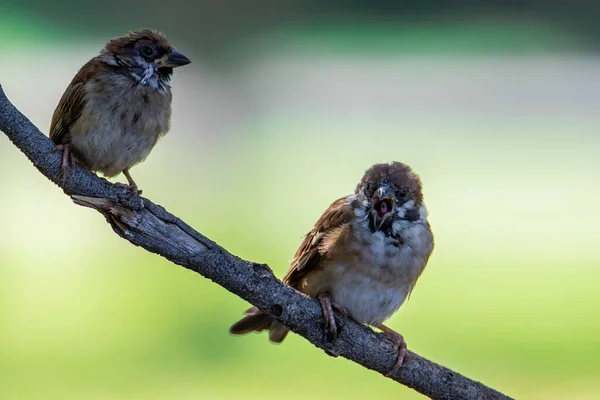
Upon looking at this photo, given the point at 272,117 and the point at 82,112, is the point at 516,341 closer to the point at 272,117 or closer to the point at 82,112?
the point at 272,117

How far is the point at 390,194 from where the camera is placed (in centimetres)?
306

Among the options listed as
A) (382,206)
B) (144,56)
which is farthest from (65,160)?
(382,206)

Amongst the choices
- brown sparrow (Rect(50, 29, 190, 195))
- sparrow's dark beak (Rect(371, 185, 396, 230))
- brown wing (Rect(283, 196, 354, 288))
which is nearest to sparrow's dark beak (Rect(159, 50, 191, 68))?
brown sparrow (Rect(50, 29, 190, 195))

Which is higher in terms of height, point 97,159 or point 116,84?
point 116,84

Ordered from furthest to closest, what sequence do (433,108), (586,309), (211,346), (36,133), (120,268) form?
(433,108) < (120,268) < (586,309) < (211,346) < (36,133)

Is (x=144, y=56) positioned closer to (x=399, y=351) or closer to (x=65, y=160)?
(x=65, y=160)

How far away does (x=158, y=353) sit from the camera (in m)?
7.58

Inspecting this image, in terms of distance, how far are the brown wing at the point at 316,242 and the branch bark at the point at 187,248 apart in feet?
1.09

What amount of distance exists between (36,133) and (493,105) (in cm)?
890

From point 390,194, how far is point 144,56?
107cm

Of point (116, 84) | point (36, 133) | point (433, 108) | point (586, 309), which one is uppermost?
point (433, 108)

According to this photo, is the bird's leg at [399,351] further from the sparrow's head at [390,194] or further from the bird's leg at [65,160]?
the bird's leg at [65,160]

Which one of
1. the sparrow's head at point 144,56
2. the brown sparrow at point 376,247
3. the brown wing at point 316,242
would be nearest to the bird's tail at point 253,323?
the brown wing at point 316,242

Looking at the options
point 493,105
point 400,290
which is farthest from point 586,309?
point 400,290
